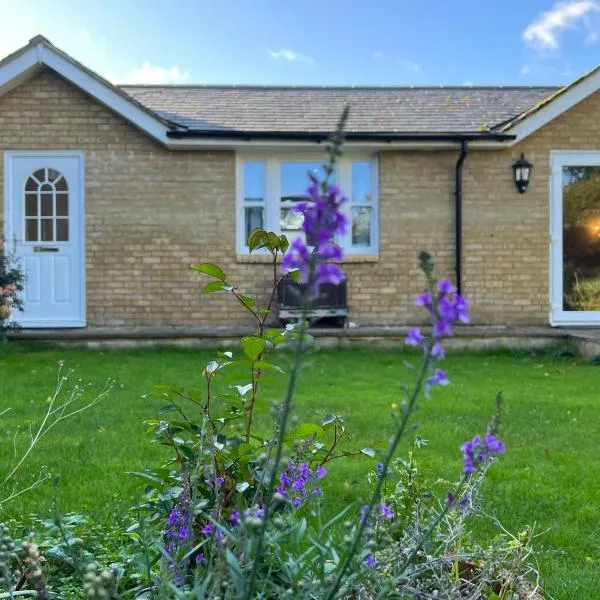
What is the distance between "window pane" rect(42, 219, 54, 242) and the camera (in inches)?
425

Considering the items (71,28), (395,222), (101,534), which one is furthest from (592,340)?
(71,28)

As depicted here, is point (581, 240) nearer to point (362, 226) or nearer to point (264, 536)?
point (362, 226)

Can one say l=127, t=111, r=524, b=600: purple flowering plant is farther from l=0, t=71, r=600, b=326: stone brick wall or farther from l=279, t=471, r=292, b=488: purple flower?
l=0, t=71, r=600, b=326: stone brick wall

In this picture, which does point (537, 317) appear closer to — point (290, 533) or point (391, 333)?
point (391, 333)

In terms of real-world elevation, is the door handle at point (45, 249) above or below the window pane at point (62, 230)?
below

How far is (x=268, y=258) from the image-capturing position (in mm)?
10617

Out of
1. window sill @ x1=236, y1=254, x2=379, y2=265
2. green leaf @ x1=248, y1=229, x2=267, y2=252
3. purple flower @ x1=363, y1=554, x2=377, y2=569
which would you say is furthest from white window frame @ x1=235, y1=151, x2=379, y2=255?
purple flower @ x1=363, y1=554, x2=377, y2=569

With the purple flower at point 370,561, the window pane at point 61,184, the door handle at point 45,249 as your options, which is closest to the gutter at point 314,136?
the window pane at point 61,184

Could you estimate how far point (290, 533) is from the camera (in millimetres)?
1729

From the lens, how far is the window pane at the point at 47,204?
10.8m

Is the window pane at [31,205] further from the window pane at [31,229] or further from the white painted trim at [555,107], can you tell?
the white painted trim at [555,107]

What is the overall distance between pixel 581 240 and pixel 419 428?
25.2 feet

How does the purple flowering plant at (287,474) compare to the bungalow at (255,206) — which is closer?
the purple flowering plant at (287,474)

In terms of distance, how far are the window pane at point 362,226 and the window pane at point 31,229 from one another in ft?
16.9
